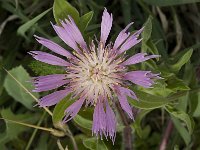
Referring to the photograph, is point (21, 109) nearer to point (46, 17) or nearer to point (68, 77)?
point (46, 17)

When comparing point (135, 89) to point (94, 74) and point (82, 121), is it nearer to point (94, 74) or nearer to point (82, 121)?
point (94, 74)

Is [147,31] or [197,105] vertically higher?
[147,31]

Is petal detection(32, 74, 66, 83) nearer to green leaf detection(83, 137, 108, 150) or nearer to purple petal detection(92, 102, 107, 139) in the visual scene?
purple petal detection(92, 102, 107, 139)

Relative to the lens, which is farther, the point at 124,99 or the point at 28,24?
the point at 28,24

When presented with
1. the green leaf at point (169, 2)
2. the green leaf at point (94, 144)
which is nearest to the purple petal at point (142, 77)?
the green leaf at point (94, 144)

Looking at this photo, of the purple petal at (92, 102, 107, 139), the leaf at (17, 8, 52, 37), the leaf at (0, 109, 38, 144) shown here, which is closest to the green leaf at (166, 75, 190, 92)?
the purple petal at (92, 102, 107, 139)

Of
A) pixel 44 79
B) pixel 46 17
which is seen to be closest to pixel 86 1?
pixel 46 17

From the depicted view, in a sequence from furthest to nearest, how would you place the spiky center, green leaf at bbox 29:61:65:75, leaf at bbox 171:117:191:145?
leaf at bbox 171:117:191:145
green leaf at bbox 29:61:65:75
the spiky center

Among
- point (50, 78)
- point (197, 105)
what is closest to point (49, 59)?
point (50, 78)
